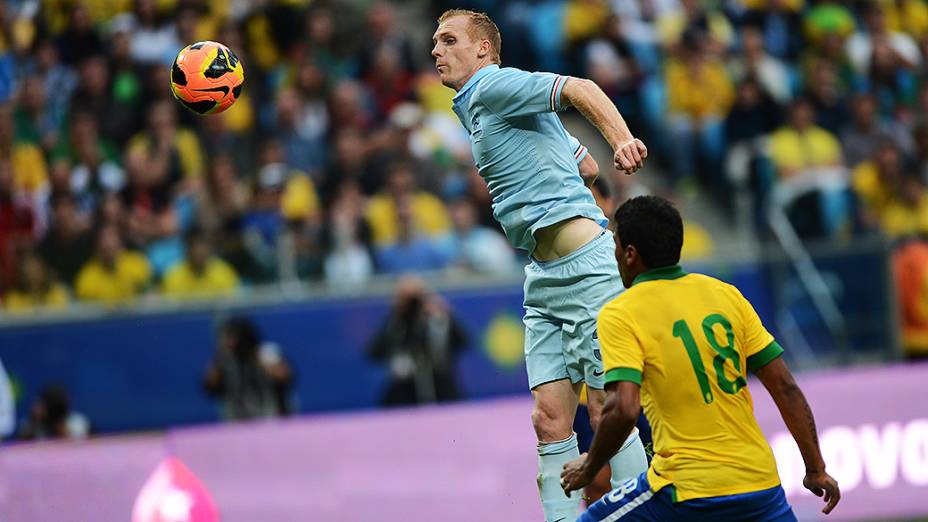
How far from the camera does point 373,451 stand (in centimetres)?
1021

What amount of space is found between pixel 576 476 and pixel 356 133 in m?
8.96

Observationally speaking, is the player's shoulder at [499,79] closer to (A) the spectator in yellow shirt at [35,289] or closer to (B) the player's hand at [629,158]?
(B) the player's hand at [629,158]

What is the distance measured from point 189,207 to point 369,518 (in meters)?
4.43

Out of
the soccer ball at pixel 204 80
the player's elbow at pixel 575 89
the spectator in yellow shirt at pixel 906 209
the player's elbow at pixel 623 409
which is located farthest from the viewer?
the spectator in yellow shirt at pixel 906 209

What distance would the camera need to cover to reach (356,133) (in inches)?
553

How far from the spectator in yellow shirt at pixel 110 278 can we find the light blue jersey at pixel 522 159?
6.65 metres

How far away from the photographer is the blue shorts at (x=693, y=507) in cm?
520

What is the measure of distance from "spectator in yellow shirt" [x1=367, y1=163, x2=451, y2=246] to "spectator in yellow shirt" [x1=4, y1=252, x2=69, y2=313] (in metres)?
2.75

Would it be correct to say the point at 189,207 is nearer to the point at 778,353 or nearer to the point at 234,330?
the point at 234,330

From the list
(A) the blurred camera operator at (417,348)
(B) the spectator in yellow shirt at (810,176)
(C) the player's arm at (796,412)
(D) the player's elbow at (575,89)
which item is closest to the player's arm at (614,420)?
(C) the player's arm at (796,412)

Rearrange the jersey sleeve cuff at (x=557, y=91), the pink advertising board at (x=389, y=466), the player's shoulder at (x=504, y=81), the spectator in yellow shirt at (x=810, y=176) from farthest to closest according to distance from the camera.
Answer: the spectator in yellow shirt at (x=810, y=176) < the pink advertising board at (x=389, y=466) < the player's shoulder at (x=504, y=81) < the jersey sleeve cuff at (x=557, y=91)

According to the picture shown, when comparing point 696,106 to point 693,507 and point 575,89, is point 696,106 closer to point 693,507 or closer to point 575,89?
point 575,89

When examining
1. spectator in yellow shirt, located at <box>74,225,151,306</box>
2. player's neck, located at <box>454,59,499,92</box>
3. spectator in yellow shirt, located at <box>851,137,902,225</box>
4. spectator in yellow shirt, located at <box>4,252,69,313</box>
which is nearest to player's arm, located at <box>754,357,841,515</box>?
player's neck, located at <box>454,59,499,92</box>

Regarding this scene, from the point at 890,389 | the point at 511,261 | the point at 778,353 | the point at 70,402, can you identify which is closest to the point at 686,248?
the point at 511,261
